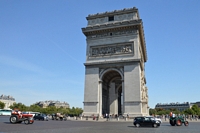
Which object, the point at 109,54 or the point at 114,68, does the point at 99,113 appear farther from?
the point at 109,54

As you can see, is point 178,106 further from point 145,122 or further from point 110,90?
point 145,122

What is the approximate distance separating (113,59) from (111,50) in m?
1.72

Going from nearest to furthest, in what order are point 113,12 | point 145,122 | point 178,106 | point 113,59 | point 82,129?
point 82,129, point 145,122, point 113,59, point 113,12, point 178,106

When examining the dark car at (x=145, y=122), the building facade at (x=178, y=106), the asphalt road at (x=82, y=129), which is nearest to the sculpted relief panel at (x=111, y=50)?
the dark car at (x=145, y=122)

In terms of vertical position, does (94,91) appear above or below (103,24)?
below

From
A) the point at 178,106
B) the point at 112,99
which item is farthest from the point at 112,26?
the point at 178,106

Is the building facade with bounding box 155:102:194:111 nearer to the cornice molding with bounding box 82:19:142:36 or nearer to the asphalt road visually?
the cornice molding with bounding box 82:19:142:36

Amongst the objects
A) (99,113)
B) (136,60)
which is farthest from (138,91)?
(99,113)

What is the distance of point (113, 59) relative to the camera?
3472 cm

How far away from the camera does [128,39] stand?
1367 inches

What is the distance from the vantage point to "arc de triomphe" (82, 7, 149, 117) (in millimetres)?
32688

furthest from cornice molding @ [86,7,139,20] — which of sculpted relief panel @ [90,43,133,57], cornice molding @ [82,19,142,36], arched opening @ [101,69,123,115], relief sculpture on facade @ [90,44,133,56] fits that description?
arched opening @ [101,69,123,115]

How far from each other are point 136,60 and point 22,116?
66.1 ft

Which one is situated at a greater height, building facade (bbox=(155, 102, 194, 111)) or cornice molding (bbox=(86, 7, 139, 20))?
cornice molding (bbox=(86, 7, 139, 20))
